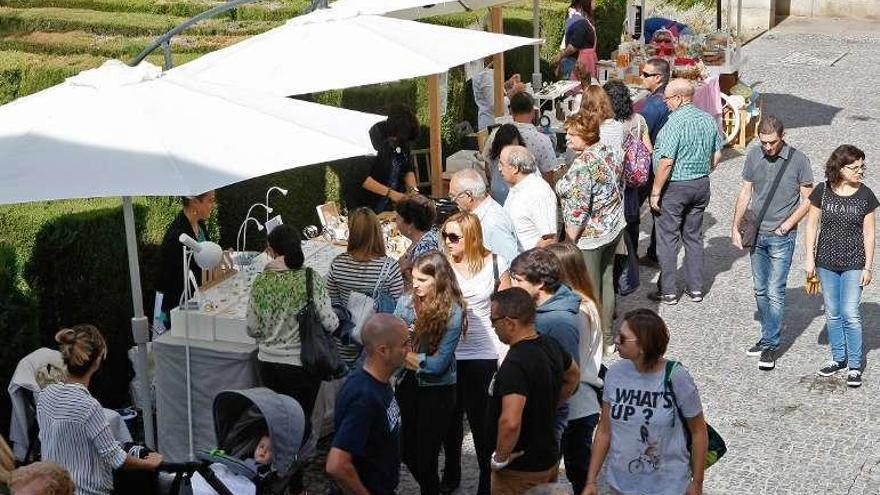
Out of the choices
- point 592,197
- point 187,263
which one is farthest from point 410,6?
point 187,263

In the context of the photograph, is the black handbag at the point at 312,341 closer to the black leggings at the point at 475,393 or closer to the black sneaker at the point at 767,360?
the black leggings at the point at 475,393

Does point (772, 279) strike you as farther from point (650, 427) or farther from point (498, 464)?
point (498, 464)

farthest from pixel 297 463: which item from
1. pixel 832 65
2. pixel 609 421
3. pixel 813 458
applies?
pixel 832 65

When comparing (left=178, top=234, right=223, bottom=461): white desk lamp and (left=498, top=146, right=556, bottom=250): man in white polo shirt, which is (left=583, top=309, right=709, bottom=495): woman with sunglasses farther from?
(left=498, top=146, right=556, bottom=250): man in white polo shirt

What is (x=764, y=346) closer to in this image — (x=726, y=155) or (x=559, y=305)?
(x=559, y=305)

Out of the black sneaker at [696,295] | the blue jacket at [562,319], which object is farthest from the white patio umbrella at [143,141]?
the black sneaker at [696,295]

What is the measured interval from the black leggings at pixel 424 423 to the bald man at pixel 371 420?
116cm

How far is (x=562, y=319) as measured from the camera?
581 cm

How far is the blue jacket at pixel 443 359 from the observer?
6.25 meters

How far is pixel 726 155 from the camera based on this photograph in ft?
46.7

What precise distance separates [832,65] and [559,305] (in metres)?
14.5

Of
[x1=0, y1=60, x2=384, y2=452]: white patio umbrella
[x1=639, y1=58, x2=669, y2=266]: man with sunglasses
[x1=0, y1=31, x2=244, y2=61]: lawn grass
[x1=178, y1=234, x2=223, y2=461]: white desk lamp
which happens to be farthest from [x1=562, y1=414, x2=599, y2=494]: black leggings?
[x1=0, y1=31, x2=244, y2=61]: lawn grass

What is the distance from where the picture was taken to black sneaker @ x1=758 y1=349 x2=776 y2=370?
28.1 feet

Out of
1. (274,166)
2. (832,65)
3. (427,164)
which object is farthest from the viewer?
(832,65)
